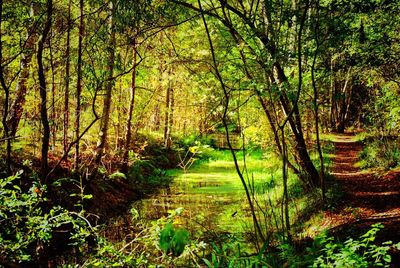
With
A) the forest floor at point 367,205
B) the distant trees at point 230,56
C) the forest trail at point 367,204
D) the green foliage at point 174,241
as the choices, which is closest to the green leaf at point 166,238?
the green foliage at point 174,241

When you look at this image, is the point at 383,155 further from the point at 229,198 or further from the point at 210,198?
the point at 210,198

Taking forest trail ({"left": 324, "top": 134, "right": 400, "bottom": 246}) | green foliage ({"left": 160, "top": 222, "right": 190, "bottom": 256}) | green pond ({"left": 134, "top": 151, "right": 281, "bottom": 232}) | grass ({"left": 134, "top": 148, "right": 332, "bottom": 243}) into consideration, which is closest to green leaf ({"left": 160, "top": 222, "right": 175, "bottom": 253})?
green foliage ({"left": 160, "top": 222, "right": 190, "bottom": 256})

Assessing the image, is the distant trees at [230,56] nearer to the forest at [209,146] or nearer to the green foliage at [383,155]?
the forest at [209,146]

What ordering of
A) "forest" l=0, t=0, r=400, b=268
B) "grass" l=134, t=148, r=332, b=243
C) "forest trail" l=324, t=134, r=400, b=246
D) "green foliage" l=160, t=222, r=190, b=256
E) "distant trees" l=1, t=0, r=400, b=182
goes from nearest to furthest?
"green foliage" l=160, t=222, r=190, b=256, "forest" l=0, t=0, r=400, b=268, "distant trees" l=1, t=0, r=400, b=182, "forest trail" l=324, t=134, r=400, b=246, "grass" l=134, t=148, r=332, b=243

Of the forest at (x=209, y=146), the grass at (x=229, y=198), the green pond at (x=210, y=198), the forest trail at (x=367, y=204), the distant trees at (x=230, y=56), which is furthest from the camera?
the green pond at (x=210, y=198)

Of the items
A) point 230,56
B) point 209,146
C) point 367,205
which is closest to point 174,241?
point 209,146

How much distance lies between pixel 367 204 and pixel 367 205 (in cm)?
7

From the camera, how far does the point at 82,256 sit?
7141mm

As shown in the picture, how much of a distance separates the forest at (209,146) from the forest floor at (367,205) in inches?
1.7

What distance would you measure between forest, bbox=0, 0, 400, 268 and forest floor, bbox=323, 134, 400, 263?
43 mm

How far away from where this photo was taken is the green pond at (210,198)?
30.2 feet

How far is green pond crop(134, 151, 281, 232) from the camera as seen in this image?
9211 millimetres

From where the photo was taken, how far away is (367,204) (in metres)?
7.75

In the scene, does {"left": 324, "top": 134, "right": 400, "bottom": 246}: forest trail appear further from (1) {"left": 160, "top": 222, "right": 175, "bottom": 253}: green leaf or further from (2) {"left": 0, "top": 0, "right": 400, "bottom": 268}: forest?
(1) {"left": 160, "top": 222, "right": 175, "bottom": 253}: green leaf
